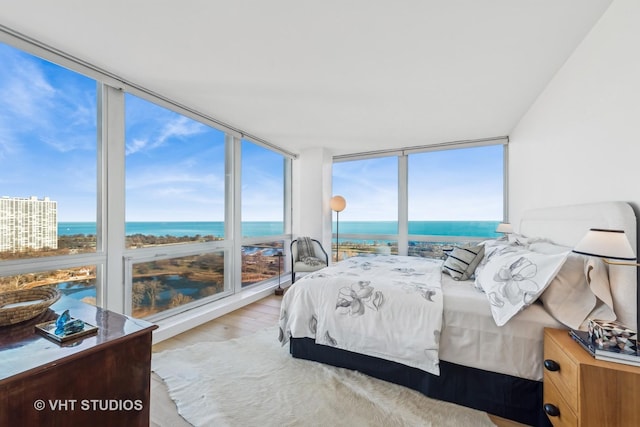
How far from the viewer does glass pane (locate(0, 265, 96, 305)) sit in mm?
1849

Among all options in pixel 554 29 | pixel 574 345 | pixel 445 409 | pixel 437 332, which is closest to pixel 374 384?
pixel 445 409

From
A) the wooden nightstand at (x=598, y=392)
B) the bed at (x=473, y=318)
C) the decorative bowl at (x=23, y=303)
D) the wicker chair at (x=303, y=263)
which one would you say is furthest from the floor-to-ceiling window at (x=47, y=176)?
the wooden nightstand at (x=598, y=392)

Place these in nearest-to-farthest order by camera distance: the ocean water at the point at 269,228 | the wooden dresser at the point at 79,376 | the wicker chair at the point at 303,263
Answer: the wooden dresser at the point at 79,376 → the ocean water at the point at 269,228 → the wicker chair at the point at 303,263

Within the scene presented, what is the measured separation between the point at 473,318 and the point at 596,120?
1.51 metres

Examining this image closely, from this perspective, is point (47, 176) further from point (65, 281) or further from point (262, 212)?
point (262, 212)

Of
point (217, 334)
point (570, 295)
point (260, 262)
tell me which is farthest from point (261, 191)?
point (570, 295)

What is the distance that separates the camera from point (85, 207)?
2.26 metres

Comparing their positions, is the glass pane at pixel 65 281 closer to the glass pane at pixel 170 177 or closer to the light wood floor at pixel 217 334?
the glass pane at pixel 170 177

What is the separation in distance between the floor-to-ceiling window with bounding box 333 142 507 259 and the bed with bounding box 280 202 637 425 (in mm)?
2005

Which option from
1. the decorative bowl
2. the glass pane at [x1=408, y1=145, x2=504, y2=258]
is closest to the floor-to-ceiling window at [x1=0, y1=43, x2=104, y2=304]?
the decorative bowl

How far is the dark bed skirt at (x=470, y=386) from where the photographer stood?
1.54 meters

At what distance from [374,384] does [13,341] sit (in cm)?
194

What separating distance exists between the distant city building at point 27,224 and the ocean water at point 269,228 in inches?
3.3

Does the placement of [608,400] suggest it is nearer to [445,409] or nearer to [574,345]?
[574,345]
